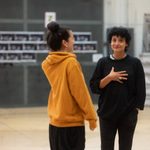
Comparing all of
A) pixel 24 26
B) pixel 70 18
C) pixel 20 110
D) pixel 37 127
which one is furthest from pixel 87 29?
pixel 37 127

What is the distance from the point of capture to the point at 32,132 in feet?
28.2

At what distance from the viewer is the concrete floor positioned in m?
7.44

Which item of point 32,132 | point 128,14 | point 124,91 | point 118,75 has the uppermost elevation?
point 128,14

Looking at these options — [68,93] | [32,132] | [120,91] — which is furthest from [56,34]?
[32,132]

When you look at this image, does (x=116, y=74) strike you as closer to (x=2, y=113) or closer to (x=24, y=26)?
(x=2, y=113)

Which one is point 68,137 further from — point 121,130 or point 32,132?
point 32,132

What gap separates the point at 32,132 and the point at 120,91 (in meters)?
4.35

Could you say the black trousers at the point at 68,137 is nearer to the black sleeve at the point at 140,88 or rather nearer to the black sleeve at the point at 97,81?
the black sleeve at the point at 97,81

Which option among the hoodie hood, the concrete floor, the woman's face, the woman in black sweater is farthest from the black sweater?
the concrete floor

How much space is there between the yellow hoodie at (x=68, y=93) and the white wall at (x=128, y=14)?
8.74 metres

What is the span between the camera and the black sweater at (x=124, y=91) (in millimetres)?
4492

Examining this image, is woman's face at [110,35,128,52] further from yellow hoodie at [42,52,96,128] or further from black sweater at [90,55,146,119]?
yellow hoodie at [42,52,96,128]

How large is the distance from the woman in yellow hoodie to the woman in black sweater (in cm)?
43

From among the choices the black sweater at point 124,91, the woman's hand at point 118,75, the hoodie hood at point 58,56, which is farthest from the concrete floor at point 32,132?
the hoodie hood at point 58,56
